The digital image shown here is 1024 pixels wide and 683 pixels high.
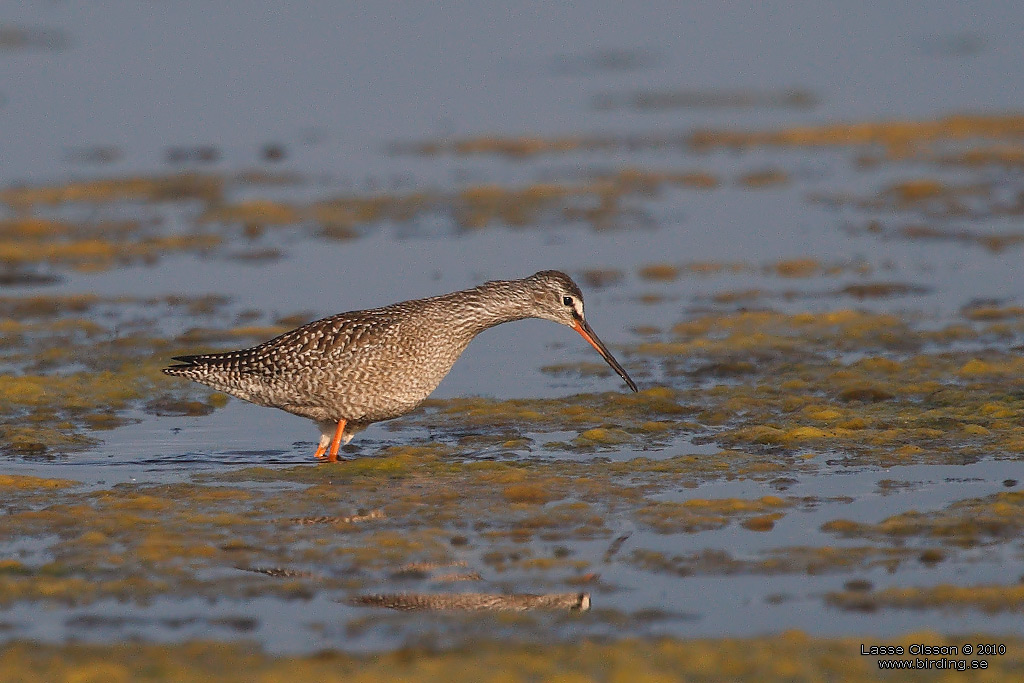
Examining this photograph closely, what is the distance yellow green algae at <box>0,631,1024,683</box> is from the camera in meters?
5.91

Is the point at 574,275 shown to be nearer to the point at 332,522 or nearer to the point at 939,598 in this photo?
the point at 332,522

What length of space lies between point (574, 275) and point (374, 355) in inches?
229

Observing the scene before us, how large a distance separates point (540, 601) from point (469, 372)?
5.07m

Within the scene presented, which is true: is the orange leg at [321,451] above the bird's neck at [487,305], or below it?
below

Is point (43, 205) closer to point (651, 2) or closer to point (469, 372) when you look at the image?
point (469, 372)

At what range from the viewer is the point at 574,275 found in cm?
1462

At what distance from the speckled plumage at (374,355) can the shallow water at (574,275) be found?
0.40 metres

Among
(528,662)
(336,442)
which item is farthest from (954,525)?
(336,442)

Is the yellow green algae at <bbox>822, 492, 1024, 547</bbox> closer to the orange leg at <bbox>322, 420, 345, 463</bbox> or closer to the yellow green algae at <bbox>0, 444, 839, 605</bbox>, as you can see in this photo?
the yellow green algae at <bbox>0, 444, 839, 605</bbox>

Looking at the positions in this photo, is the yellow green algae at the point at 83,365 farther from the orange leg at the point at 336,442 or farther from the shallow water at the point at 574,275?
the orange leg at the point at 336,442

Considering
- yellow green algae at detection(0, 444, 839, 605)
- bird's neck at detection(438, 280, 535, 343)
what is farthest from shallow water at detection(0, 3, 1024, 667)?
bird's neck at detection(438, 280, 535, 343)

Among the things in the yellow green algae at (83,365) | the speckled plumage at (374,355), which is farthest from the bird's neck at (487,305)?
the yellow green algae at (83,365)

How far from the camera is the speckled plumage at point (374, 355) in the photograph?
29.6ft

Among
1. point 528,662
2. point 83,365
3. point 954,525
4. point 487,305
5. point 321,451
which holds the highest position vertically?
point 487,305
